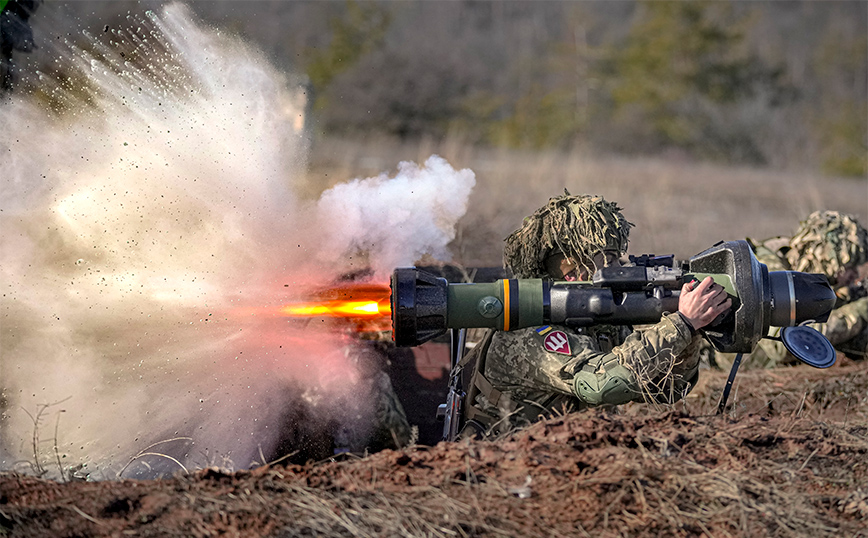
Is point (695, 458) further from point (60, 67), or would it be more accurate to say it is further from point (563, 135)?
point (563, 135)

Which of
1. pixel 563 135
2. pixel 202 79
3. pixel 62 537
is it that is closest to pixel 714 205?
pixel 563 135

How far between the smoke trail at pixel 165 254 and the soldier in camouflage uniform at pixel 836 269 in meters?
3.23

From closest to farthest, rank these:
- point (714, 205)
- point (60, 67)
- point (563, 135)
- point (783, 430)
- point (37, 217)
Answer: point (783, 430)
point (37, 217)
point (60, 67)
point (714, 205)
point (563, 135)

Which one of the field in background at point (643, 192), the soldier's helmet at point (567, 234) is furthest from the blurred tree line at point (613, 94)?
the soldier's helmet at point (567, 234)

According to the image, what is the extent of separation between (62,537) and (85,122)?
3.09 m

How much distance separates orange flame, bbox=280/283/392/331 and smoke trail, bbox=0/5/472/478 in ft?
0.62

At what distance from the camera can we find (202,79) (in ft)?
17.5

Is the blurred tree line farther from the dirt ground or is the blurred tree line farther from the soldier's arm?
the dirt ground

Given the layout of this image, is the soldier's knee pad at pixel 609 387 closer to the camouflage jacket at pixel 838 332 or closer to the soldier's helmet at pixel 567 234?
the soldier's helmet at pixel 567 234

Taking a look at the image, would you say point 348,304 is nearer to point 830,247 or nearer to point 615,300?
point 615,300

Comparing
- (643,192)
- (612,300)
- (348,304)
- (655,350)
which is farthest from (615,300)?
(643,192)

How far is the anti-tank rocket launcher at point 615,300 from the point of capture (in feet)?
11.8

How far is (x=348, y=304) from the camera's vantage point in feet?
14.2

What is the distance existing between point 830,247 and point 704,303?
12.5ft
